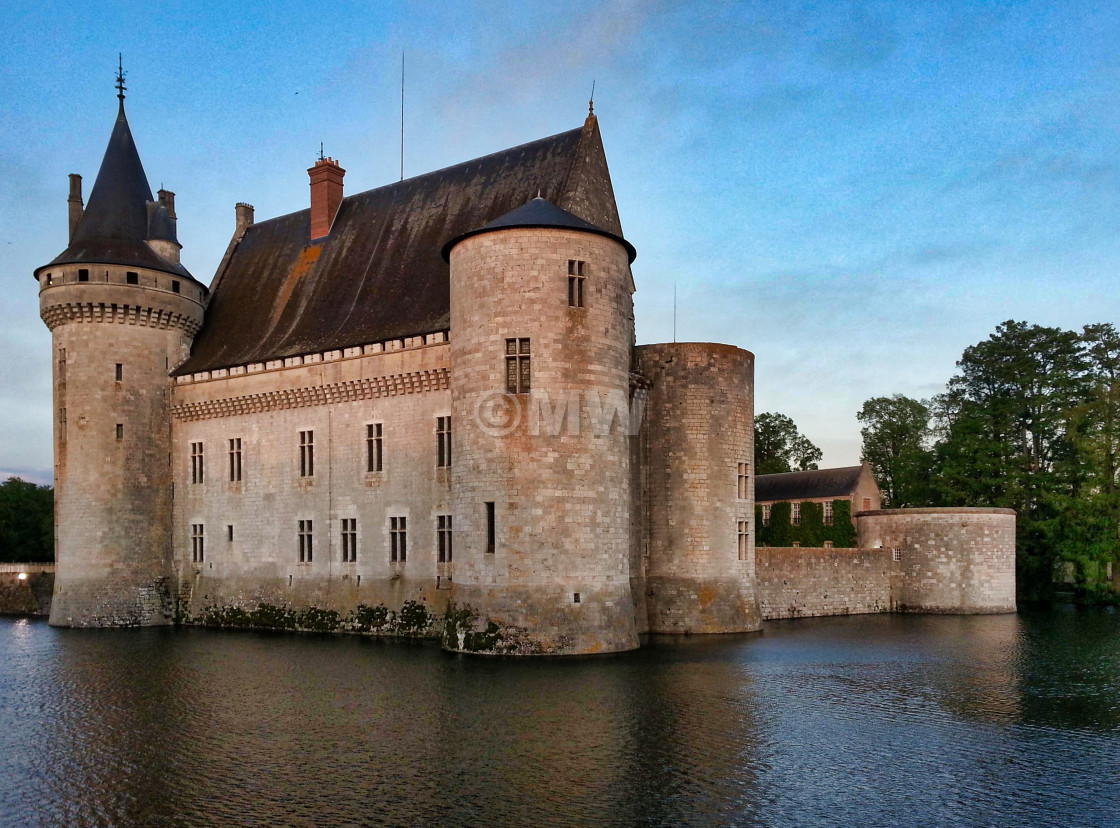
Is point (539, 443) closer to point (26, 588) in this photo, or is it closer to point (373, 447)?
point (373, 447)

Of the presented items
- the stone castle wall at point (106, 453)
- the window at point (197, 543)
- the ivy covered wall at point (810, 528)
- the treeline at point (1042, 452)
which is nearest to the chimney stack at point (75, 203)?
the stone castle wall at point (106, 453)

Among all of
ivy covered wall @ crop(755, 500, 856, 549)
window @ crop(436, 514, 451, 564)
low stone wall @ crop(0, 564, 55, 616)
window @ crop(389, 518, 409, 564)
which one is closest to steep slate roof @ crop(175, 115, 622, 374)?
window @ crop(436, 514, 451, 564)

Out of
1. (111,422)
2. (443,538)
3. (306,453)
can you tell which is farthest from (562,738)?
(111,422)

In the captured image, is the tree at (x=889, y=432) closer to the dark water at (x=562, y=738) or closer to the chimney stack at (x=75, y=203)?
the dark water at (x=562, y=738)

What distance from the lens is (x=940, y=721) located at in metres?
15.9

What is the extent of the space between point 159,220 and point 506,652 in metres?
22.2

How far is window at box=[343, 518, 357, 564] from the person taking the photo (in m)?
29.1

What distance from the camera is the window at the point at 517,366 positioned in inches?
937

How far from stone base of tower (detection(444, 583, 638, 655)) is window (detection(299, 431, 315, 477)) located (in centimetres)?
904

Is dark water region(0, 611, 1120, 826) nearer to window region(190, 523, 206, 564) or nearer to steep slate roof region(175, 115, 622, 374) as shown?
window region(190, 523, 206, 564)

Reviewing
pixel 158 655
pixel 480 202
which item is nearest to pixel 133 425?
pixel 158 655

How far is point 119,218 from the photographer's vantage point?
34000 millimetres

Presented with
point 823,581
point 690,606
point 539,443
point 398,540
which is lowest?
point 823,581

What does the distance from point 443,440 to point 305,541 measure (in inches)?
251
